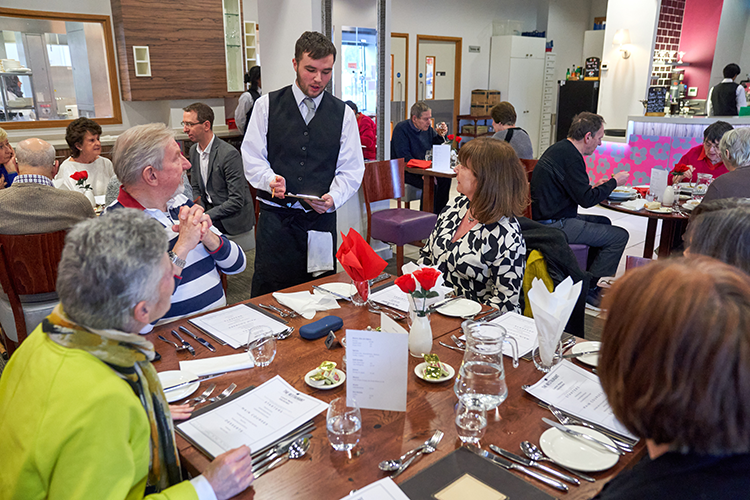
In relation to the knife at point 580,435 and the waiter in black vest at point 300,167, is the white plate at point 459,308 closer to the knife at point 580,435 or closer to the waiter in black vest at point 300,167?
the knife at point 580,435

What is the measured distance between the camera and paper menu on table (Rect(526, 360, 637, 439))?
131cm

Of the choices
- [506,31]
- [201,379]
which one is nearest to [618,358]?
[201,379]

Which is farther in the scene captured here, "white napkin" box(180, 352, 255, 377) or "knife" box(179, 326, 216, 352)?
"knife" box(179, 326, 216, 352)

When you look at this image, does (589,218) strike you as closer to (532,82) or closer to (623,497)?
(623,497)

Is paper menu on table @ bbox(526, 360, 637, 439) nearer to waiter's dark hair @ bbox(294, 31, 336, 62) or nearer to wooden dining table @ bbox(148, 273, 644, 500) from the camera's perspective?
wooden dining table @ bbox(148, 273, 644, 500)

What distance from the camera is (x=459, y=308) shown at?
1953mm

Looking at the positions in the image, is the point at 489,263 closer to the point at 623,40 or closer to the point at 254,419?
the point at 254,419

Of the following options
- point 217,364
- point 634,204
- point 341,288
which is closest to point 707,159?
point 634,204

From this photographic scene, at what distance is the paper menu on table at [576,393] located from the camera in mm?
1311

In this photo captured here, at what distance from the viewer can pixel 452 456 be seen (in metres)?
1.16

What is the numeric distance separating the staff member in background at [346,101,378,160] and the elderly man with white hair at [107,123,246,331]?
2830 millimetres

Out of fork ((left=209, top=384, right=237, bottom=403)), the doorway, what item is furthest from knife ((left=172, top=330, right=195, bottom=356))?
the doorway

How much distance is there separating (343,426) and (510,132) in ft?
14.5

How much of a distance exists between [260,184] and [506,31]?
977cm
